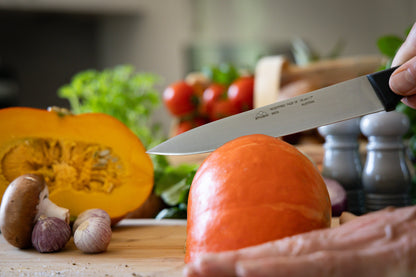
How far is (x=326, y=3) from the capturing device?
590cm

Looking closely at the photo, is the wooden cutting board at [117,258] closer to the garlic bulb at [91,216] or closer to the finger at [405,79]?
the garlic bulb at [91,216]

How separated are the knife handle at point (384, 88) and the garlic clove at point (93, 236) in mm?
623

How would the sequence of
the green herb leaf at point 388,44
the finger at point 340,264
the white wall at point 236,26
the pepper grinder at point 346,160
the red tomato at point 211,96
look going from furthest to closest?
the white wall at point 236,26 < the red tomato at point 211,96 < the green herb leaf at point 388,44 < the pepper grinder at point 346,160 < the finger at point 340,264

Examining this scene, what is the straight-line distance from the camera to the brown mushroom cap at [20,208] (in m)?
0.87

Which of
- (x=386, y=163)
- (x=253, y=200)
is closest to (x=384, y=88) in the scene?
(x=386, y=163)

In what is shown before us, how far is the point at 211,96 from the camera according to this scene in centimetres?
229

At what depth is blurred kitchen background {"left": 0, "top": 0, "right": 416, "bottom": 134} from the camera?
438 centimetres

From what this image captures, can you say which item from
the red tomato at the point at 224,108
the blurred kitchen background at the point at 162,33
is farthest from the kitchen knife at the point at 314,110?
the blurred kitchen background at the point at 162,33

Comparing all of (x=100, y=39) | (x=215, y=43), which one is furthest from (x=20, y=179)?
(x=215, y=43)

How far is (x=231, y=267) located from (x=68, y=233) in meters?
0.49

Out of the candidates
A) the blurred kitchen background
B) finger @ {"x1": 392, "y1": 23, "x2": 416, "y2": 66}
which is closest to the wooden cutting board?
finger @ {"x1": 392, "y1": 23, "x2": 416, "y2": 66}

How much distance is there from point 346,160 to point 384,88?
33 cm

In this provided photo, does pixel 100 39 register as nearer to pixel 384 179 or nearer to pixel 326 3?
pixel 326 3

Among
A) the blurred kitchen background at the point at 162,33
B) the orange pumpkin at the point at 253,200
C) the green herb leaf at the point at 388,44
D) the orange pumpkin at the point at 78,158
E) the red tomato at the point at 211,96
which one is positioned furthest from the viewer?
the blurred kitchen background at the point at 162,33
